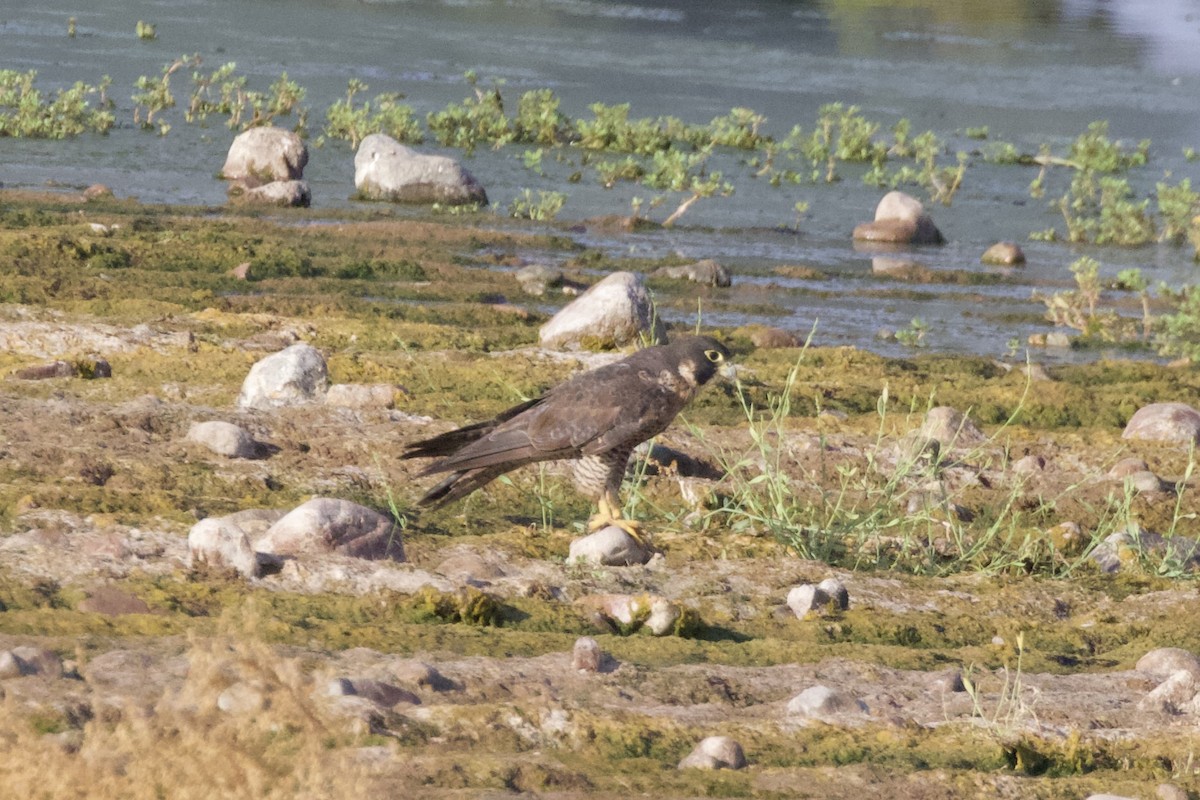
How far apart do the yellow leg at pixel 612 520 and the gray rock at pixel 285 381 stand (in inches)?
62.4

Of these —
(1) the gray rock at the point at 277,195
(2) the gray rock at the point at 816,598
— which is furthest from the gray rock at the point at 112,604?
(1) the gray rock at the point at 277,195

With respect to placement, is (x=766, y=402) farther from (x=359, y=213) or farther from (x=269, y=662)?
(x=359, y=213)

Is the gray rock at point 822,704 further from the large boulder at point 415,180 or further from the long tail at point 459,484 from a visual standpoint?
the large boulder at point 415,180

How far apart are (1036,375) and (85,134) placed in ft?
34.8

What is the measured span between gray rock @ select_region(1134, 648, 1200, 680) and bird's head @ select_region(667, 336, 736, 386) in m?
1.53

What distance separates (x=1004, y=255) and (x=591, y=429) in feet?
29.4

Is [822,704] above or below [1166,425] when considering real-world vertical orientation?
above

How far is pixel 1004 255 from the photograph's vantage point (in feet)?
42.4

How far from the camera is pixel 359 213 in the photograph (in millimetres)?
12977

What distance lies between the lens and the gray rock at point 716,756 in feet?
9.71

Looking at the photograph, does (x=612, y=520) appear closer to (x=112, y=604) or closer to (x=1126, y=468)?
(x=112, y=604)

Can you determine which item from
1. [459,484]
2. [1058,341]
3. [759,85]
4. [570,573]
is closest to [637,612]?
[570,573]

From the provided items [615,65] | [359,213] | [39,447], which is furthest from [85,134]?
[39,447]

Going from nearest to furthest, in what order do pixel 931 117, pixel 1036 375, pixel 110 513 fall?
pixel 110 513
pixel 1036 375
pixel 931 117
